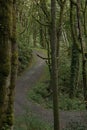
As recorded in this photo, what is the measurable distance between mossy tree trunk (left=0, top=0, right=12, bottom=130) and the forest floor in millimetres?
4005

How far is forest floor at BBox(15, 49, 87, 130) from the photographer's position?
1587cm

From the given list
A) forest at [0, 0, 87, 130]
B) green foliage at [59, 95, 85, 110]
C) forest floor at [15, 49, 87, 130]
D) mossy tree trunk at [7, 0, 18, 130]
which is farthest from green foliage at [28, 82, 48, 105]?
mossy tree trunk at [7, 0, 18, 130]

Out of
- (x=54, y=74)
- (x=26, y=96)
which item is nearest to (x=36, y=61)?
(x=26, y=96)

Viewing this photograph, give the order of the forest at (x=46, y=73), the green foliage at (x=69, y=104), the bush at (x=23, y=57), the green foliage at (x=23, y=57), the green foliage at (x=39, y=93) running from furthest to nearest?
1. the green foliage at (x=23, y=57)
2. the bush at (x=23, y=57)
3. the green foliage at (x=39, y=93)
4. the green foliage at (x=69, y=104)
5. the forest at (x=46, y=73)

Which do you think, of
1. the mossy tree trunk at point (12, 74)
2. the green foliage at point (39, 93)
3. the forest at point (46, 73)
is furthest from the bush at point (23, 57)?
the mossy tree trunk at point (12, 74)

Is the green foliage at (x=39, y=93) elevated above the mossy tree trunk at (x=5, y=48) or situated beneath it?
situated beneath

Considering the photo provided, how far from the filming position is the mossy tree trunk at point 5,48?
7449mm

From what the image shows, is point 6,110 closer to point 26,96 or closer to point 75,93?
point 26,96

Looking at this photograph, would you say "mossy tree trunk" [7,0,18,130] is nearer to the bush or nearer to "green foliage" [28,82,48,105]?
"green foliage" [28,82,48,105]

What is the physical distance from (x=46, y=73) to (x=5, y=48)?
25.7m

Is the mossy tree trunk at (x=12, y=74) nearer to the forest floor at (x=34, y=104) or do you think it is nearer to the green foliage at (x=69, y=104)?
the forest floor at (x=34, y=104)

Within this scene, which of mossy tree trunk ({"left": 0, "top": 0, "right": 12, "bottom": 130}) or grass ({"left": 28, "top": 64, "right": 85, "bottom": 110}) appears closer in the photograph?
mossy tree trunk ({"left": 0, "top": 0, "right": 12, "bottom": 130})

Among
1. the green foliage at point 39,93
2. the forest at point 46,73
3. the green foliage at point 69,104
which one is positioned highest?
the forest at point 46,73

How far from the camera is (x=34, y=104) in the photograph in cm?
2119
